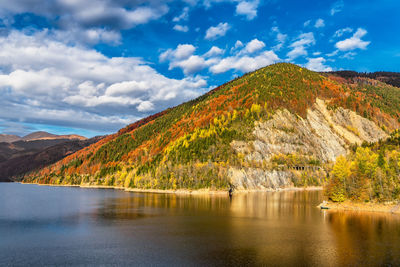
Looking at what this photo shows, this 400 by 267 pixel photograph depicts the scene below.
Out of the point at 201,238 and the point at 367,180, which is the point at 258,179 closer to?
the point at 367,180

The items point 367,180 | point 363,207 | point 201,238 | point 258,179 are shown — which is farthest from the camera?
point 258,179

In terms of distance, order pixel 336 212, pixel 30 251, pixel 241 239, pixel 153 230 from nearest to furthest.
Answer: pixel 30 251 < pixel 241 239 < pixel 153 230 < pixel 336 212

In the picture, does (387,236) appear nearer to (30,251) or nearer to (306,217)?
(306,217)

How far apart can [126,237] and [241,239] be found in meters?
22.5

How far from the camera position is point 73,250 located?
176 ft

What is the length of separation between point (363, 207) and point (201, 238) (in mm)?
60312

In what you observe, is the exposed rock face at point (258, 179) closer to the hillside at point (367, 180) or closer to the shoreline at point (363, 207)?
the hillside at point (367, 180)

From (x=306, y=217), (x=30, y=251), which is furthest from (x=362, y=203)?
(x=30, y=251)

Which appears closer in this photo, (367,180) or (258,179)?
(367,180)

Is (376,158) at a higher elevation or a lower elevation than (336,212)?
higher

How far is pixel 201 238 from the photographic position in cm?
6262

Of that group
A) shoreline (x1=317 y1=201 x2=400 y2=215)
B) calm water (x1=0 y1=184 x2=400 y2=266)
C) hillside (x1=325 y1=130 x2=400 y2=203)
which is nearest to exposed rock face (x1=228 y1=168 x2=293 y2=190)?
hillside (x1=325 y1=130 x2=400 y2=203)

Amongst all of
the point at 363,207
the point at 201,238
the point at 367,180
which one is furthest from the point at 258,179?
the point at 201,238

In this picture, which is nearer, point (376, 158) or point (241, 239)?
point (241, 239)
